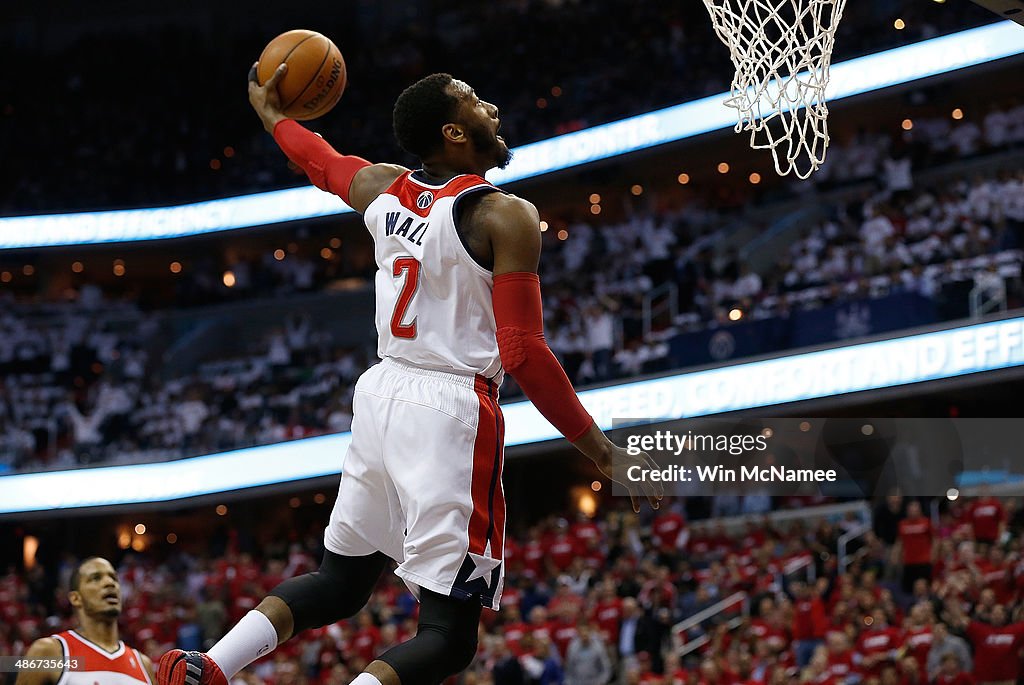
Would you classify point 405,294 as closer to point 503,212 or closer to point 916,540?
point 503,212

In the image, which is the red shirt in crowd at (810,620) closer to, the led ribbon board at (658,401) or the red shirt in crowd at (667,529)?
the red shirt in crowd at (667,529)

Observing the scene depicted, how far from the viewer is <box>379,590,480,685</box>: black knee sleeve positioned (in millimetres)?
3203

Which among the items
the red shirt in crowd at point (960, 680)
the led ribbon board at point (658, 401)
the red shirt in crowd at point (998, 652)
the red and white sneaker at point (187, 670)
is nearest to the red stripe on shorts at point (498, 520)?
the red and white sneaker at point (187, 670)

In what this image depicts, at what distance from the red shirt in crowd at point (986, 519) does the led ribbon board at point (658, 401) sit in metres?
2.80

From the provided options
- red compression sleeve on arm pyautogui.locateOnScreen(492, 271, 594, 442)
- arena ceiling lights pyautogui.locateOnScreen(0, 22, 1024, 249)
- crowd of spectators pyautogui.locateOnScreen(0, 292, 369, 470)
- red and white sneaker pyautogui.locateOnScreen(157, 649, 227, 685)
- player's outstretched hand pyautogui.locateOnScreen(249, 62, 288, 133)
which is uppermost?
arena ceiling lights pyautogui.locateOnScreen(0, 22, 1024, 249)

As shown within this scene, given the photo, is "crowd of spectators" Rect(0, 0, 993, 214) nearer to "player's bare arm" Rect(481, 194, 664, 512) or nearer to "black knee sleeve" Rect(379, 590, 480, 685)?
"player's bare arm" Rect(481, 194, 664, 512)

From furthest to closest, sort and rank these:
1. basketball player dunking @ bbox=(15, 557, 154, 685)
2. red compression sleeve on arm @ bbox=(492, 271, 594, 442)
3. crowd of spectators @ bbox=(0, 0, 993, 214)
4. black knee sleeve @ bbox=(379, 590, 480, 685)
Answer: crowd of spectators @ bbox=(0, 0, 993, 214), basketball player dunking @ bbox=(15, 557, 154, 685), red compression sleeve on arm @ bbox=(492, 271, 594, 442), black knee sleeve @ bbox=(379, 590, 480, 685)

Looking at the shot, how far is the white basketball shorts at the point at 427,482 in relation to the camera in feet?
10.8

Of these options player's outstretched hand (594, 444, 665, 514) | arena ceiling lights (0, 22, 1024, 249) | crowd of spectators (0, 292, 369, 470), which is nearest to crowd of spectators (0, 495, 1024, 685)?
crowd of spectators (0, 292, 369, 470)

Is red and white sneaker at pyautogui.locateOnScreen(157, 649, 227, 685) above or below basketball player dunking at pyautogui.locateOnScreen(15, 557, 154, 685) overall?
below

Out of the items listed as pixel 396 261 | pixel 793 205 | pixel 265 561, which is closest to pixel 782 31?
pixel 396 261

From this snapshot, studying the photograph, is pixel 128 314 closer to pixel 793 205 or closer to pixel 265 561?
pixel 265 561

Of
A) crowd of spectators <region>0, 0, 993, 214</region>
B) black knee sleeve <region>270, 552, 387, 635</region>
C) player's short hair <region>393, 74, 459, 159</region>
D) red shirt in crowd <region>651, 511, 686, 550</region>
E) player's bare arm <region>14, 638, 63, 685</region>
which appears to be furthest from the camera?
crowd of spectators <region>0, 0, 993, 214</region>

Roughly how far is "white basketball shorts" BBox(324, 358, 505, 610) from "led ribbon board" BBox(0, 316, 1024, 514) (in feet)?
36.9
